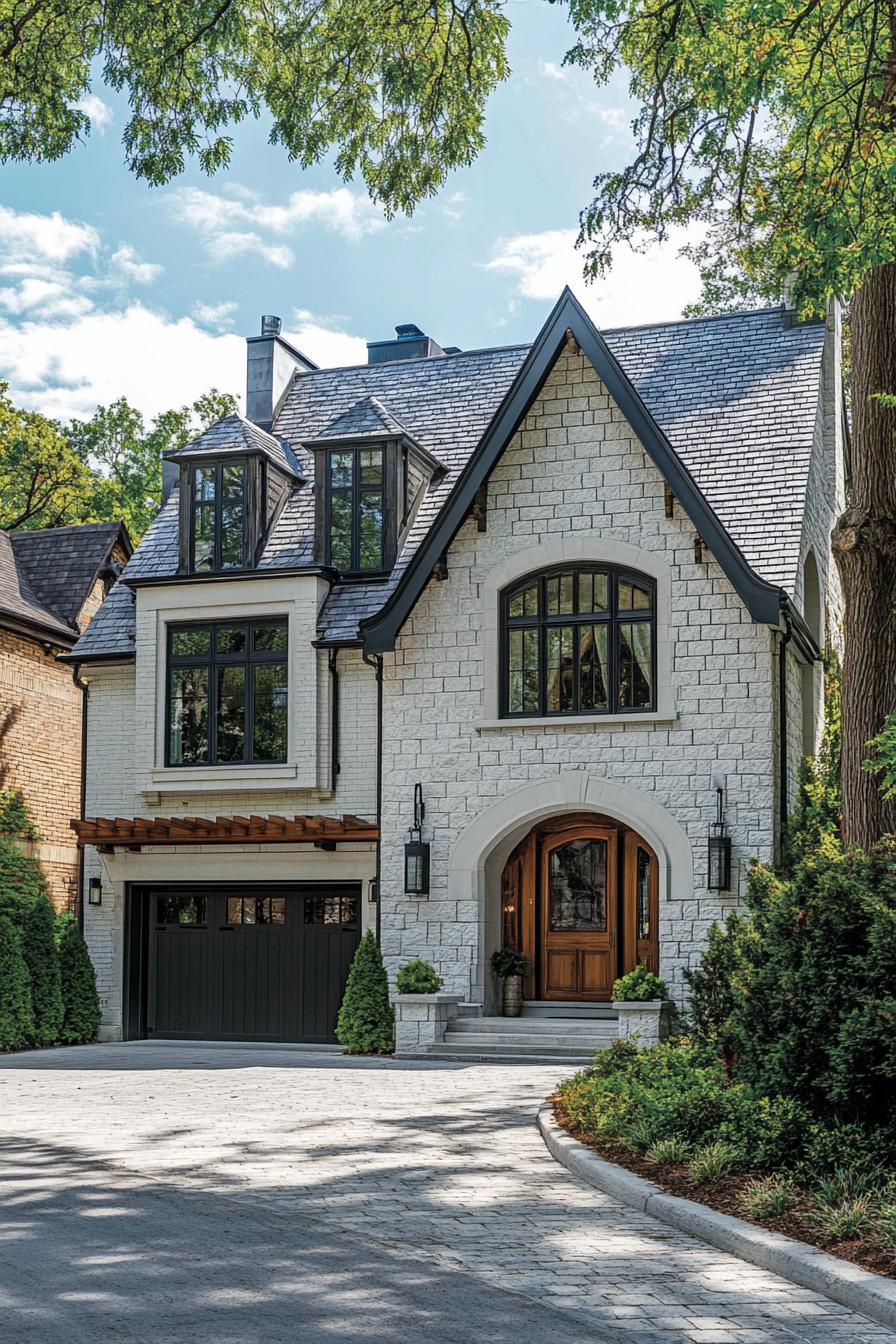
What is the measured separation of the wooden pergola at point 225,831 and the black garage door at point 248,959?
1105mm

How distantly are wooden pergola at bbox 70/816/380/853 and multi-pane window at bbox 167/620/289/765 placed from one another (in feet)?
3.42

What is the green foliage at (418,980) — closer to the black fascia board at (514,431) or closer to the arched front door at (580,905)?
the arched front door at (580,905)

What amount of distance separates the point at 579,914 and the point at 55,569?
36.8ft

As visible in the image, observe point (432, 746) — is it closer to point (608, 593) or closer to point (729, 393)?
point (608, 593)

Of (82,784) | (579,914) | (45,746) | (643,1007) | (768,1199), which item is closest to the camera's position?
(768,1199)

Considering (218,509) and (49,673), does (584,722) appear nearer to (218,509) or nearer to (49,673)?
(218,509)

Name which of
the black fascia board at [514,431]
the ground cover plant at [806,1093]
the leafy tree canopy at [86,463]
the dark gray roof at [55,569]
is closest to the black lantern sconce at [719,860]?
the black fascia board at [514,431]

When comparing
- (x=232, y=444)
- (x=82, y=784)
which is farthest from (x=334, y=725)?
(x=232, y=444)

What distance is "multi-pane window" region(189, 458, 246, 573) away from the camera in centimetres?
2306

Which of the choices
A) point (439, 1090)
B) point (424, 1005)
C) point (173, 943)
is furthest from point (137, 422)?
point (439, 1090)

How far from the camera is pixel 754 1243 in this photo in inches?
299

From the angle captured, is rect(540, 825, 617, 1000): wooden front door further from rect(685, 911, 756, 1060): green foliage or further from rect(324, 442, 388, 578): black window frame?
rect(685, 911, 756, 1060): green foliage

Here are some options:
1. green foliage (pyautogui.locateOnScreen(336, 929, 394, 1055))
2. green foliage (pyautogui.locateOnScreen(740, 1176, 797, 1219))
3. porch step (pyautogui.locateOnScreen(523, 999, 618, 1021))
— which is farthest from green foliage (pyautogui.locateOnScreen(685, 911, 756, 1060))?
green foliage (pyautogui.locateOnScreen(336, 929, 394, 1055))

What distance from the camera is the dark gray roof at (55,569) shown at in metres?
24.8
